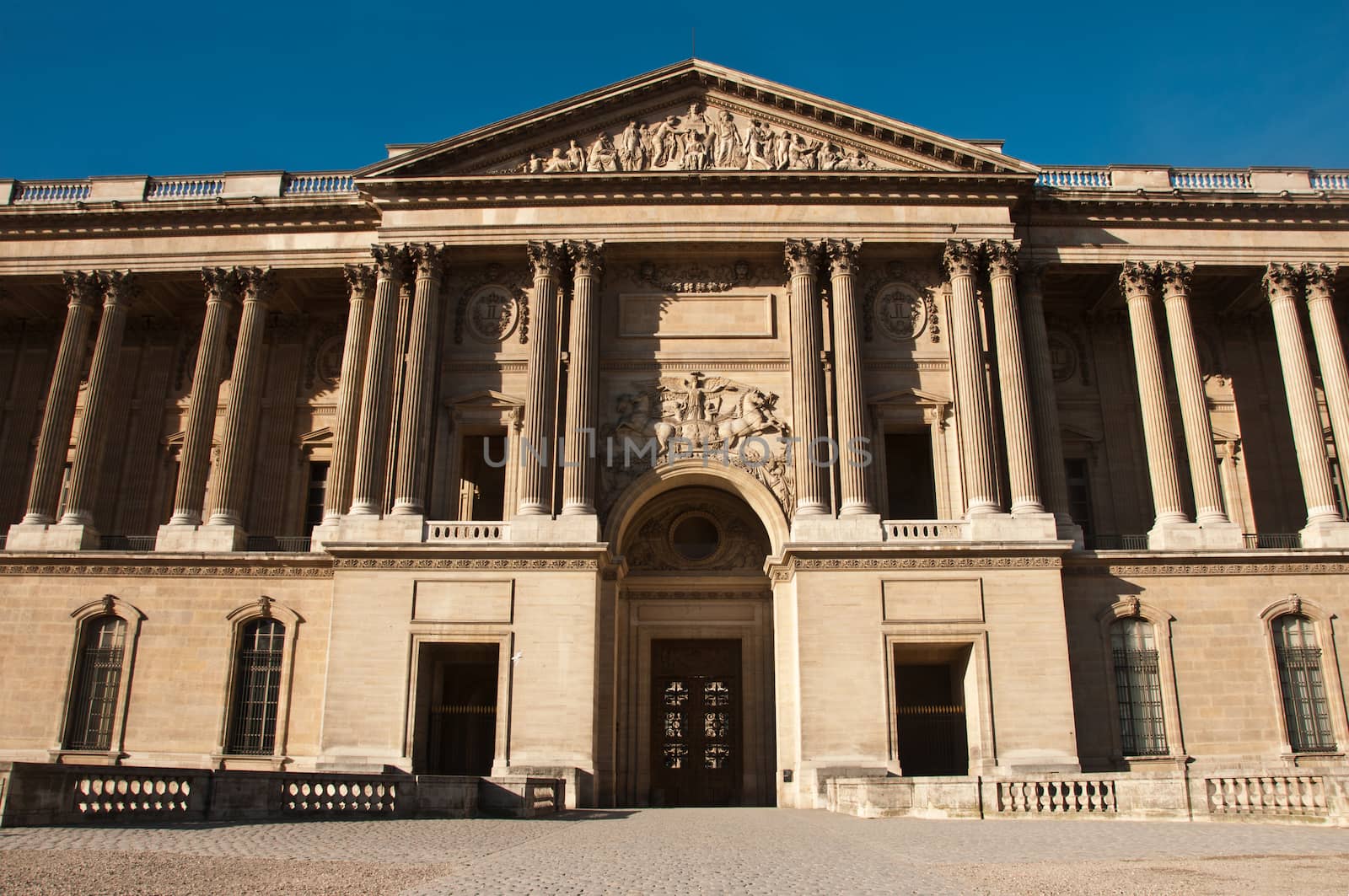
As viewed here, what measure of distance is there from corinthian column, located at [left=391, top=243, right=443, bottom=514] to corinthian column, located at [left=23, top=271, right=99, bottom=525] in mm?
9523

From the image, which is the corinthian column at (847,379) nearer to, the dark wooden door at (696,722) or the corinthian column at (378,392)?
the dark wooden door at (696,722)

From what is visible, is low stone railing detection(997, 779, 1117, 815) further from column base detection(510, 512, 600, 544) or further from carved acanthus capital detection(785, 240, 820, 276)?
carved acanthus capital detection(785, 240, 820, 276)

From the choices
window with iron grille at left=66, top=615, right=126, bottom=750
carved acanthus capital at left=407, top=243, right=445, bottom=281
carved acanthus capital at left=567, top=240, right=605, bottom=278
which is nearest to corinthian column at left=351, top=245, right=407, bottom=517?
carved acanthus capital at left=407, top=243, right=445, bottom=281

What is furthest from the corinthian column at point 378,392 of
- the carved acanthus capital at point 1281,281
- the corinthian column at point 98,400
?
the carved acanthus capital at point 1281,281

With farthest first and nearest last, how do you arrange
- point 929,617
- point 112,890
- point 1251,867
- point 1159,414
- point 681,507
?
point 681,507, point 1159,414, point 929,617, point 1251,867, point 112,890

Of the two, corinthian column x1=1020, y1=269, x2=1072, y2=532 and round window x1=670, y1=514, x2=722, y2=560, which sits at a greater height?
corinthian column x1=1020, y1=269, x2=1072, y2=532

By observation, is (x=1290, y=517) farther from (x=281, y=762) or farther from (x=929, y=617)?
(x=281, y=762)

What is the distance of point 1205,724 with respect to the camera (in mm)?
25547

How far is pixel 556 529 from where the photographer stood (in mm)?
25875

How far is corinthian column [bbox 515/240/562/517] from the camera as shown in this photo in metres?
26.5

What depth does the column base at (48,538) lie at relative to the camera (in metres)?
27.6

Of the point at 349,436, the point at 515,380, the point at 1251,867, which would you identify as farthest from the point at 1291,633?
the point at 349,436

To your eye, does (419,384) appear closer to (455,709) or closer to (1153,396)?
(455,709)

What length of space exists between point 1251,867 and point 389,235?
24138 mm
